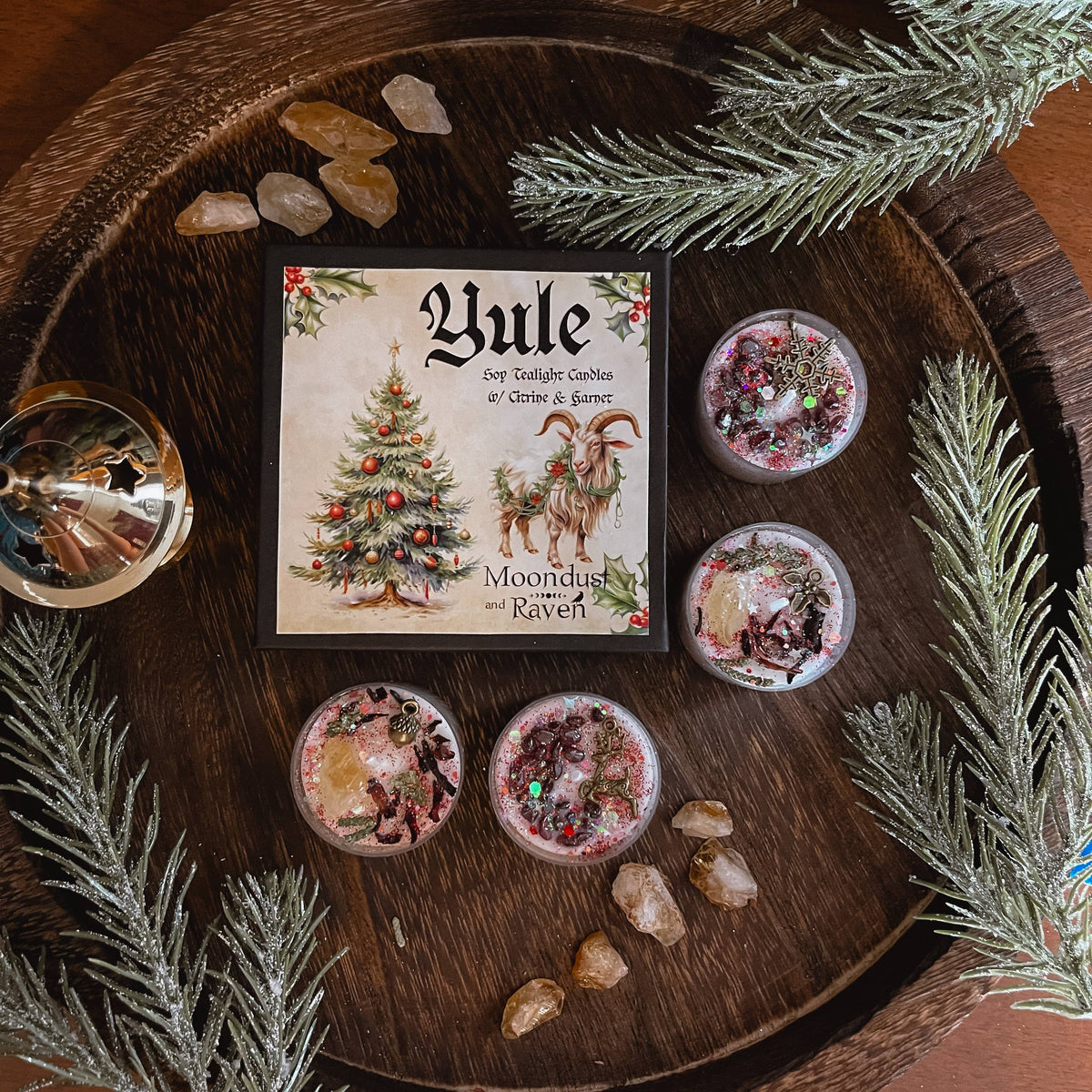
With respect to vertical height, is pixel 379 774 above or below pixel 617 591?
below

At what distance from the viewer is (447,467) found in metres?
1.04

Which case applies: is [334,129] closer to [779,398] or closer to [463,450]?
[463,450]

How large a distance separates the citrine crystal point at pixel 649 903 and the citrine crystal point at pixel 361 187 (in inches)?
33.9

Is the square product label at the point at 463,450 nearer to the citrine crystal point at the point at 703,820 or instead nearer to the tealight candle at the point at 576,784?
the tealight candle at the point at 576,784

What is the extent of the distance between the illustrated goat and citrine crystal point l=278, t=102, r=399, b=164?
399 mm

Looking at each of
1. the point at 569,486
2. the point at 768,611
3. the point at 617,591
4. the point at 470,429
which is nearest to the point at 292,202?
the point at 470,429

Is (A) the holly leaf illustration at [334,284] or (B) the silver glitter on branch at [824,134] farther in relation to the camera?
(A) the holly leaf illustration at [334,284]

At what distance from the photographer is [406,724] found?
98 cm

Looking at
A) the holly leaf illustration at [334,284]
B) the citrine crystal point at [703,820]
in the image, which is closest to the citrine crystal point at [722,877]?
the citrine crystal point at [703,820]

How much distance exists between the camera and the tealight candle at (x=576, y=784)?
3.22 feet

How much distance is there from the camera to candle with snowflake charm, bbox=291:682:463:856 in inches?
38.6

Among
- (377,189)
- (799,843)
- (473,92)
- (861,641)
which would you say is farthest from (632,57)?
(799,843)

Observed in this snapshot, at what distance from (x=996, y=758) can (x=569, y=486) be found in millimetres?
554

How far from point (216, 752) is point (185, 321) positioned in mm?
535
